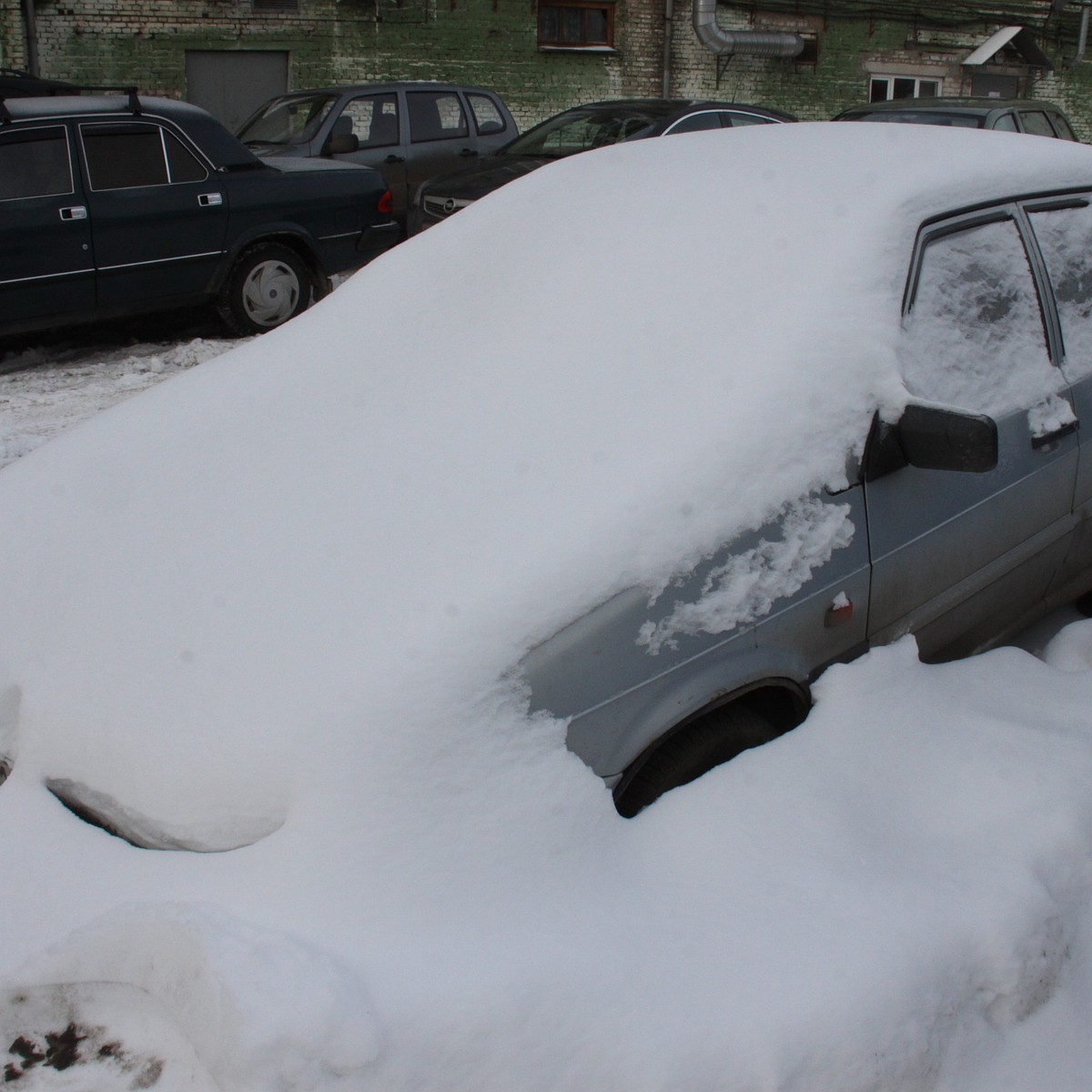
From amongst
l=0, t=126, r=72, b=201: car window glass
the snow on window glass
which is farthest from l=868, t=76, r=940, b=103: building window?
the snow on window glass

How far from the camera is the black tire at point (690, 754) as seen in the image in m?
2.12

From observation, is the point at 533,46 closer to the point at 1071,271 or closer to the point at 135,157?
the point at 135,157

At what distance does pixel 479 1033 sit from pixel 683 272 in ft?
5.23

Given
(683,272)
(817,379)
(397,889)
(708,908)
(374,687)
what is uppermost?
(683,272)

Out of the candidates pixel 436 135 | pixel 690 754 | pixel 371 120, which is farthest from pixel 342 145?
pixel 690 754

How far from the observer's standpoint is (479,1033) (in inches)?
63.5

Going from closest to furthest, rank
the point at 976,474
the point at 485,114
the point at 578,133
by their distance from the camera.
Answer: the point at 976,474, the point at 578,133, the point at 485,114

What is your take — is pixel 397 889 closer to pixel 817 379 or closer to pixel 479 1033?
pixel 479 1033

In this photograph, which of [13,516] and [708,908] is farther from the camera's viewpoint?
[13,516]

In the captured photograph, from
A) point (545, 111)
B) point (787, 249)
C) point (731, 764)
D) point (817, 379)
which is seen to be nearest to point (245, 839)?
point (731, 764)

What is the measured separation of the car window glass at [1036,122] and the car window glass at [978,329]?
357 inches

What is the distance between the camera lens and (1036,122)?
10.8m

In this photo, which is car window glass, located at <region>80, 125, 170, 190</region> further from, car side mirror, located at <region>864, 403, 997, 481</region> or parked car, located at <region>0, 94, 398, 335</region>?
car side mirror, located at <region>864, 403, 997, 481</region>

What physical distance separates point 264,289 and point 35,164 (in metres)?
1.48
